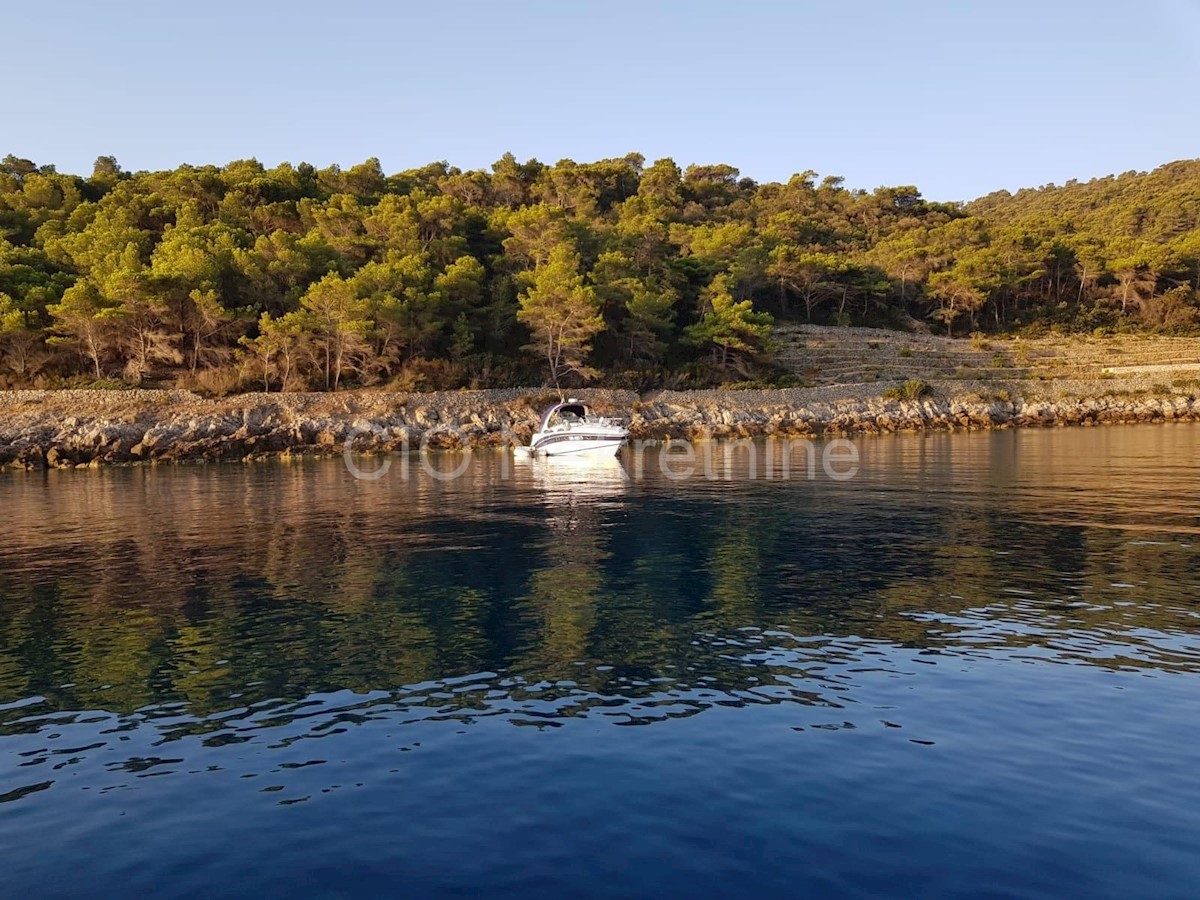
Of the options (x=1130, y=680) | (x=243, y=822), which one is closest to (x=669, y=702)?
(x=243, y=822)

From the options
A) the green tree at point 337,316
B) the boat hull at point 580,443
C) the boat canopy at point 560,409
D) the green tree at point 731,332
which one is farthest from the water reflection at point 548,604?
the green tree at point 731,332

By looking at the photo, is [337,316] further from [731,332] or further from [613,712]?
[613,712]

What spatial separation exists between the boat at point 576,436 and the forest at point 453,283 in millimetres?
16856

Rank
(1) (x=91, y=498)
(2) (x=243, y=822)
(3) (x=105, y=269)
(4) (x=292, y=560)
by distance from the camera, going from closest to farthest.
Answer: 1. (2) (x=243, y=822)
2. (4) (x=292, y=560)
3. (1) (x=91, y=498)
4. (3) (x=105, y=269)

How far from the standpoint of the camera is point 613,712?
33.0 feet

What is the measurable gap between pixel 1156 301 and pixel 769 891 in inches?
4044

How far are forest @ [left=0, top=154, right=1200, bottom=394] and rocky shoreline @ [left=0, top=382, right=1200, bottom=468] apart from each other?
3.54 meters

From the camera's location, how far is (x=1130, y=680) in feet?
34.4

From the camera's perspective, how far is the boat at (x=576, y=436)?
1708 inches

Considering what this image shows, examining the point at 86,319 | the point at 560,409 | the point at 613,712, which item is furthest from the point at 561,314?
the point at 613,712

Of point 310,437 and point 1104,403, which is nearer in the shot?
point 310,437

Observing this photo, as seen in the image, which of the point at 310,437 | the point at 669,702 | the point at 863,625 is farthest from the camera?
the point at 310,437

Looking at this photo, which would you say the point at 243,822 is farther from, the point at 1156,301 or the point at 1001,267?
the point at 1156,301

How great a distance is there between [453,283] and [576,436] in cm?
2655
